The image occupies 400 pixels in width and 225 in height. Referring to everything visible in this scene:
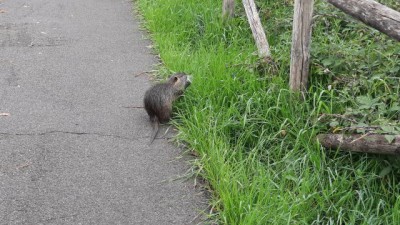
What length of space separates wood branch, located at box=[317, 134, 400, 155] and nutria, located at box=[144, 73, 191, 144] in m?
1.52

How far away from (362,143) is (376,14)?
870mm

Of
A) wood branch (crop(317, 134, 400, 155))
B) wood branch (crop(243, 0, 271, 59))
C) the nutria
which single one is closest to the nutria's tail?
the nutria

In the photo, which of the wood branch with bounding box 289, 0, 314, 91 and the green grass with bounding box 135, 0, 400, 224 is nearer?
the green grass with bounding box 135, 0, 400, 224

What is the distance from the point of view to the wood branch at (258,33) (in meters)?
5.37

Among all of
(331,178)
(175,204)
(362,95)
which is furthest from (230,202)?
(362,95)

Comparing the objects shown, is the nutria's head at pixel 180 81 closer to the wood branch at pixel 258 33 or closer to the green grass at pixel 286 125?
the green grass at pixel 286 125

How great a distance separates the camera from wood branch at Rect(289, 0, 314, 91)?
4.43 metres

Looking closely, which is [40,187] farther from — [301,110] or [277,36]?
[277,36]

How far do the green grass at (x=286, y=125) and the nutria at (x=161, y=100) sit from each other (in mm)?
135

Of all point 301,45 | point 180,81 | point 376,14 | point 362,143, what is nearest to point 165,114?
point 180,81

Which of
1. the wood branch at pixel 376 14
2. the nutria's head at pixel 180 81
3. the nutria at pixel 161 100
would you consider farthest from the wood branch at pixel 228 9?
the wood branch at pixel 376 14

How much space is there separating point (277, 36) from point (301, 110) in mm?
2027

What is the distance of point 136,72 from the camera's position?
20.4 ft

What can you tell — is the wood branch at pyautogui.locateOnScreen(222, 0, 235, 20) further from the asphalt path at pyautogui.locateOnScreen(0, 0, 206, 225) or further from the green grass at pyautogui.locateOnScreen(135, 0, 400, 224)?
the asphalt path at pyautogui.locateOnScreen(0, 0, 206, 225)
